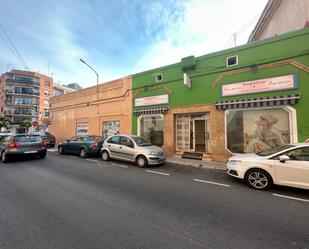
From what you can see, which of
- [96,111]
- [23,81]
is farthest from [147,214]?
[23,81]

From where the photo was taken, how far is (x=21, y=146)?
9.41 meters

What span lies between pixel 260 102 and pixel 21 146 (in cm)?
1298

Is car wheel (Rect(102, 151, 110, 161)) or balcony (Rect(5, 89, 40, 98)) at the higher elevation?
balcony (Rect(5, 89, 40, 98))

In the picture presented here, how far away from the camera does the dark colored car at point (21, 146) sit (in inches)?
363

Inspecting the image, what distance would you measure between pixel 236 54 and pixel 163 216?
9.44 metres

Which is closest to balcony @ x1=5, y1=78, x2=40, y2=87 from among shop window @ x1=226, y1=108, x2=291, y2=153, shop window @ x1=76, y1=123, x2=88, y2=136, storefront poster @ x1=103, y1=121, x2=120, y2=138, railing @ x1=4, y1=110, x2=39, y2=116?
railing @ x1=4, y1=110, x2=39, y2=116

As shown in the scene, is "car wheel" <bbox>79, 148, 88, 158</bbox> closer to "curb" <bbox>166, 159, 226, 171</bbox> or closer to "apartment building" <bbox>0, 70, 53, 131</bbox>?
"curb" <bbox>166, 159, 226, 171</bbox>

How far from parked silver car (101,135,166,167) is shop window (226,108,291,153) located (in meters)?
4.16

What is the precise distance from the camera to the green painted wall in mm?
Answer: 7795

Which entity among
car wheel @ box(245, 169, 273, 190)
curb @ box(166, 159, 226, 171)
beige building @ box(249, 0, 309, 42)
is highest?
beige building @ box(249, 0, 309, 42)

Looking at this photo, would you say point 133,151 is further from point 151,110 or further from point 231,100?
point 231,100

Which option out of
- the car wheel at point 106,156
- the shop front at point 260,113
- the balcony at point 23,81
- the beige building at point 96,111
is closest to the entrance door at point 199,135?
the shop front at point 260,113

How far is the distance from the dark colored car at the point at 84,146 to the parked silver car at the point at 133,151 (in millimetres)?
981

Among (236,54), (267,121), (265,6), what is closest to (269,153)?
(267,121)
